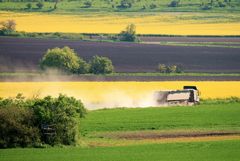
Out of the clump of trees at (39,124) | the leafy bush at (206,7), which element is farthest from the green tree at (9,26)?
the clump of trees at (39,124)

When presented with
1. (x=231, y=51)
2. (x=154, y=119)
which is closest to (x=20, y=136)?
(x=154, y=119)

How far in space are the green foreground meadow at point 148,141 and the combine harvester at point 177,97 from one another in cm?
96

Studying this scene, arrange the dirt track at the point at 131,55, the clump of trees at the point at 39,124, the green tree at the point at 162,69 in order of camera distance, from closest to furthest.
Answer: the clump of trees at the point at 39,124 < the green tree at the point at 162,69 < the dirt track at the point at 131,55

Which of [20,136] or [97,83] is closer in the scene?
[20,136]

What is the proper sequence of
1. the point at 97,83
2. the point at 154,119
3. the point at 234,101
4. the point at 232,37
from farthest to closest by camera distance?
1. the point at 232,37
2. the point at 97,83
3. the point at 234,101
4. the point at 154,119

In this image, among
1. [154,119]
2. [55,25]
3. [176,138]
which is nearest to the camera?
[176,138]

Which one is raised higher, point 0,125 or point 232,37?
point 0,125

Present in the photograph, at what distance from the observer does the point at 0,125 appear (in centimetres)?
3922

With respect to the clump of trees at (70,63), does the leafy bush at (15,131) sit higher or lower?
higher

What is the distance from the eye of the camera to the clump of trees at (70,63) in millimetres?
70750

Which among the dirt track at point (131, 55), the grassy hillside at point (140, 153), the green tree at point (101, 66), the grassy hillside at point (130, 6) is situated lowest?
the grassy hillside at point (130, 6)

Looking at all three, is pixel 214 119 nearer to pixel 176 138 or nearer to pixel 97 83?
pixel 176 138

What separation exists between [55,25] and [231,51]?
34351 mm

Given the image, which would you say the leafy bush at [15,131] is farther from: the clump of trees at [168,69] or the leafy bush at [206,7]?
the leafy bush at [206,7]
